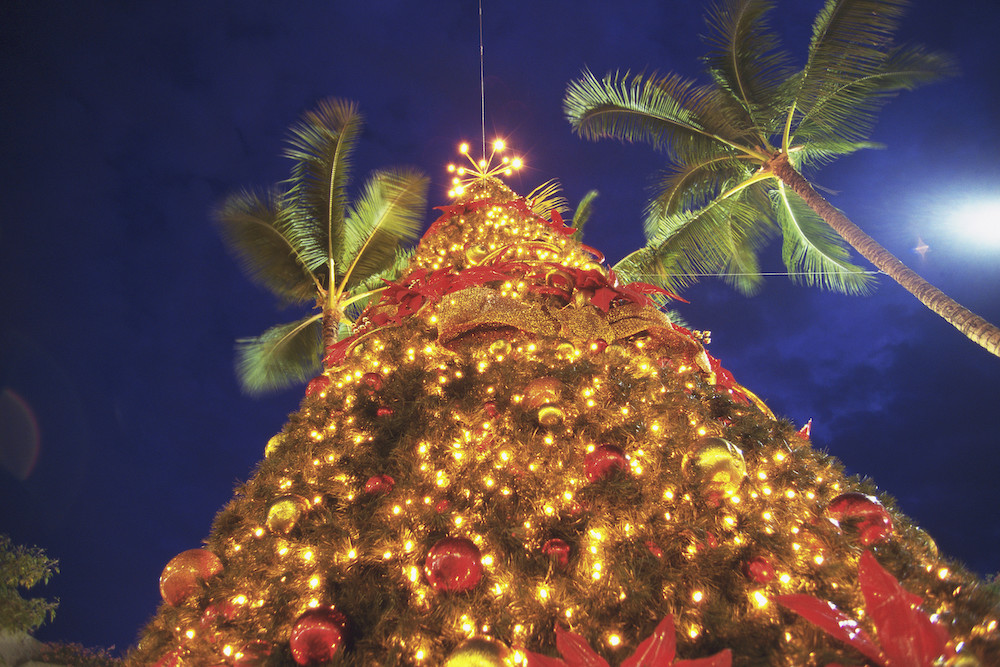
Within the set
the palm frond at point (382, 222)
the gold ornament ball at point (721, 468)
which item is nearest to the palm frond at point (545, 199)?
the palm frond at point (382, 222)

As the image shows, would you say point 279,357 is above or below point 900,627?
above

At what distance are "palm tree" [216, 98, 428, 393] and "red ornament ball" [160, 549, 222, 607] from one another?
5.01 meters

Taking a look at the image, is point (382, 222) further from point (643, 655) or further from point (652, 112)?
point (643, 655)

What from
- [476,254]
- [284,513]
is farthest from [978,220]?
[284,513]

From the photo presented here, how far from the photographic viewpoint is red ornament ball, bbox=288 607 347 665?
4.10ft

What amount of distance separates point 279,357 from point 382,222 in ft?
10.3

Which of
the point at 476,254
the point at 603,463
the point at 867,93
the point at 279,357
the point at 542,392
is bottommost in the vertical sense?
the point at 603,463

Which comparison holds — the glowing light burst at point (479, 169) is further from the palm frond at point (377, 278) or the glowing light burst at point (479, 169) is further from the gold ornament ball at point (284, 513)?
the gold ornament ball at point (284, 513)

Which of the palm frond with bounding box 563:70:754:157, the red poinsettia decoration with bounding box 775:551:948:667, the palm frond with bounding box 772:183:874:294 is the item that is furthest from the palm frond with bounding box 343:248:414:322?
the red poinsettia decoration with bounding box 775:551:948:667

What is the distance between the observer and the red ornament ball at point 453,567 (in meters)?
1.37

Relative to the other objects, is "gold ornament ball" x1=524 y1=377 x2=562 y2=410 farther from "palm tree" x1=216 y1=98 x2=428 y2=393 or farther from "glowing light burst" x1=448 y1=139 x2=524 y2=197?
"palm tree" x1=216 y1=98 x2=428 y2=393

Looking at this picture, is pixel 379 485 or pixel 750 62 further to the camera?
pixel 750 62

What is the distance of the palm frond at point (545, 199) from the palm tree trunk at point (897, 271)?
12.9ft

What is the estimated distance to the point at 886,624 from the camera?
3.33 feet
